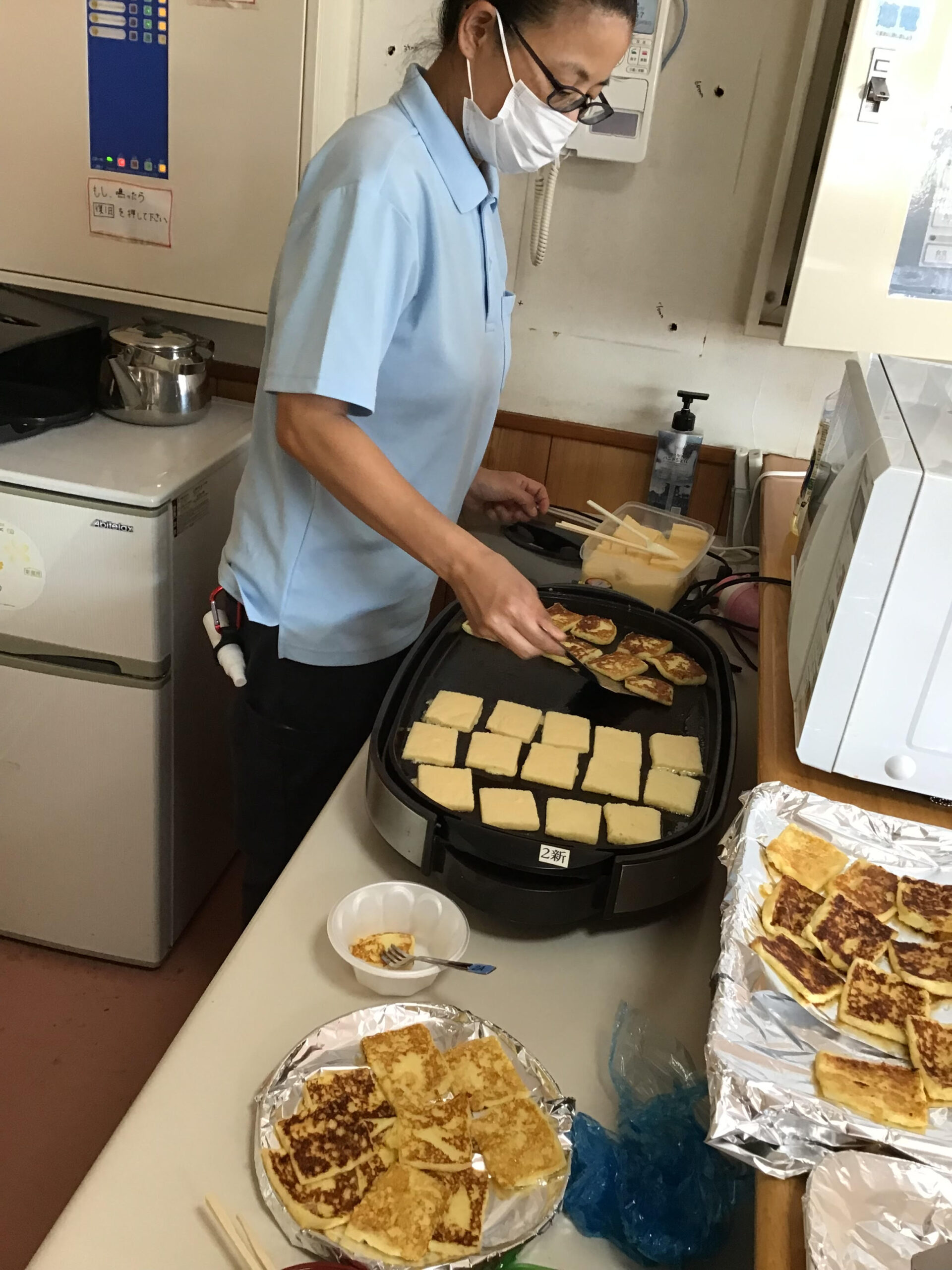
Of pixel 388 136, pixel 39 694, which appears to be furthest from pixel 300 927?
pixel 39 694

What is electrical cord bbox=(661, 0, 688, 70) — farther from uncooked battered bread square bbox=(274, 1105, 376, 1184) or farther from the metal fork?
uncooked battered bread square bbox=(274, 1105, 376, 1184)

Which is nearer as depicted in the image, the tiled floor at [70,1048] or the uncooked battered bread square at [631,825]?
the uncooked battered bread square at [631,825]

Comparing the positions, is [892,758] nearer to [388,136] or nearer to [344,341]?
[344,341]

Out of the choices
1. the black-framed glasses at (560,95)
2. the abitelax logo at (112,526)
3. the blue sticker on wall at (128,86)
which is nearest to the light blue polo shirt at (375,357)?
the black-framed glasses at (560,95)

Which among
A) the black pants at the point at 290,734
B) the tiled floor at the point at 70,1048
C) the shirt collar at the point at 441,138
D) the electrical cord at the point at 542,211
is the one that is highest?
the shirt collar at the point at 441,138

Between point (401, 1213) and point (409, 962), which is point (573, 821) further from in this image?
point (401, 1213)

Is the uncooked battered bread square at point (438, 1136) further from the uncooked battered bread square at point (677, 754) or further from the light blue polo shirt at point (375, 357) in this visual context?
the light blue polo shirt at point (375, 357)

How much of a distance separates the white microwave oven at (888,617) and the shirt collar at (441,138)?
1.75ft

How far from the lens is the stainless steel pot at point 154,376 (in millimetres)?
1802

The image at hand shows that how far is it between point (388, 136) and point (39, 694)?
1141 mm

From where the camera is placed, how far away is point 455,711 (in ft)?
3.56

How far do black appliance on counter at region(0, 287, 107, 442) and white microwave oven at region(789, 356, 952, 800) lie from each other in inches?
53.4

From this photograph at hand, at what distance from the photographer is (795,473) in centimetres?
177

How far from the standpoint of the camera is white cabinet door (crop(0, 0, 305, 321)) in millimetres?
1672
